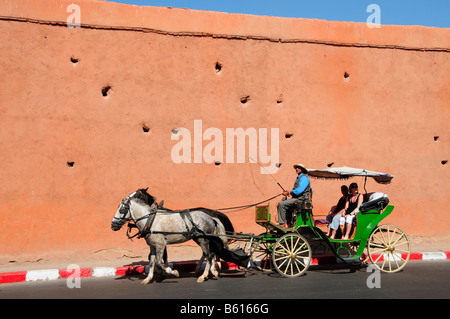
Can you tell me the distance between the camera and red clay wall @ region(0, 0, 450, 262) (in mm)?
9500

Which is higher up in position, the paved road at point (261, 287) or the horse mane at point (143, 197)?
the horse mane at point (143, 197)

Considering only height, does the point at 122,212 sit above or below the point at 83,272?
above

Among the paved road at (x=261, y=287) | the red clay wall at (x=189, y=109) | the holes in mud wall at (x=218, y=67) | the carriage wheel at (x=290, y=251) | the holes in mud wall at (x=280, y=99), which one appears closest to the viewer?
the paved road at (x=261, y=287)

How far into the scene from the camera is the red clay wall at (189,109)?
374 inches

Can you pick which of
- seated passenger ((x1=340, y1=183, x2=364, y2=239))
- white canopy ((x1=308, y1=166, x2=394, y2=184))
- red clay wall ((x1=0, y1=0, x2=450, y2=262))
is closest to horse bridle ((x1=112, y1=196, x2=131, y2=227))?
red clay wall ((x1=0, y1=0, x2=450, y2=262))

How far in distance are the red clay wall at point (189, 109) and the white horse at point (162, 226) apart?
84.5 inches

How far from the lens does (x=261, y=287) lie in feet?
23.0

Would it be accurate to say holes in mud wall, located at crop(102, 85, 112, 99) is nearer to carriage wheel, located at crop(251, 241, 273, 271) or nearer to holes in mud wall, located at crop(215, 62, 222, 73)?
holes in mud wall, located at crop(215, 62, 222, 73)

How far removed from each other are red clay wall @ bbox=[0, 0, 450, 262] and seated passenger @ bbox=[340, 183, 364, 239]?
2137 mm

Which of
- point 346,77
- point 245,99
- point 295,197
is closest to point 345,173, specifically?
point 295,197

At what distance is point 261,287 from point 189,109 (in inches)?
177

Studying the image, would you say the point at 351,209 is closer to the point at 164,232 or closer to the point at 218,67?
the point at 164,232

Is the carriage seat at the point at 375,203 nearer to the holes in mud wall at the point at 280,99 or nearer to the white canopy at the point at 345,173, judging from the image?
the white canopy at the point at 345,173

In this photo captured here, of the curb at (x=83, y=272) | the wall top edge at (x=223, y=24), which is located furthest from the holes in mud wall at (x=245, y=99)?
the curb at (x=83, y=272)
